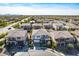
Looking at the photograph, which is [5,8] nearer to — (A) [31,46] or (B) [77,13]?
(A) [31,46]

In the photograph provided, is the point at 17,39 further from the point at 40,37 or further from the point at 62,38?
the point at 62,38

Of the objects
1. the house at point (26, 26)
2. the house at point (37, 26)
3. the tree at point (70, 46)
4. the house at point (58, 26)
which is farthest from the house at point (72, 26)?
the house at point (26, 26)

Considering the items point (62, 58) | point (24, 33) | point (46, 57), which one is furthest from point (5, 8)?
point (62, 58)

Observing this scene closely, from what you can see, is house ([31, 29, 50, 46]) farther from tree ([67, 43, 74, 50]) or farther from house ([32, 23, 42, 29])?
tree ([67, 43, 74, 50])

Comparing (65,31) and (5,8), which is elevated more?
(5,8)

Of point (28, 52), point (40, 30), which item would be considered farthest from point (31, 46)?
point (40, 30)

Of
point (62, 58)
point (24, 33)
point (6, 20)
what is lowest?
point (62, 58)

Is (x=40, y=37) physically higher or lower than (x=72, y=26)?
lower

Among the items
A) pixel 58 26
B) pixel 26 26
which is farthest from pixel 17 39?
pixel 58 26
